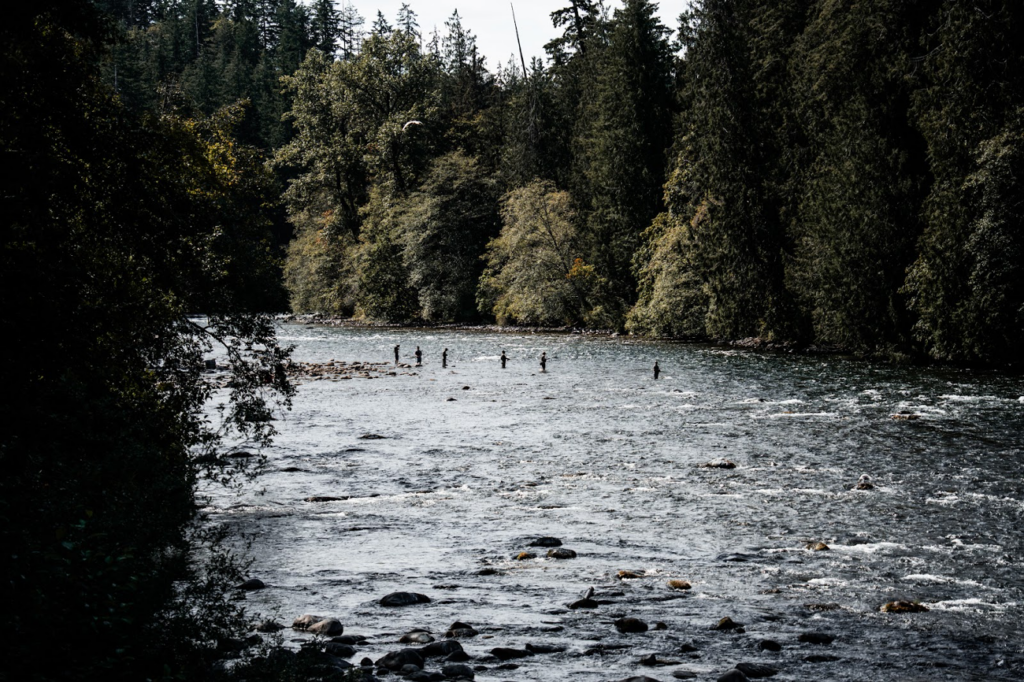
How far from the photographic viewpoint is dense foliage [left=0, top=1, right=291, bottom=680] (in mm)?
6730

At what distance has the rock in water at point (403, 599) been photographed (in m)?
11.2

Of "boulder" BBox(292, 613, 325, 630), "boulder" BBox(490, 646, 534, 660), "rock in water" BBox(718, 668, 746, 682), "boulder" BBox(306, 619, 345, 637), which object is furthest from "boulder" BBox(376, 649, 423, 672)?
"rock in water" BBox(718, 668, 746, 682)

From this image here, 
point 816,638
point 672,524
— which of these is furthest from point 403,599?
point 672,524

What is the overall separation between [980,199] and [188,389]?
94.2 ft

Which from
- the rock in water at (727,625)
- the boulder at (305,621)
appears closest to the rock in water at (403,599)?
the boulder at (305,621)

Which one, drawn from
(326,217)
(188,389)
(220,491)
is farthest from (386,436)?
(326,217)

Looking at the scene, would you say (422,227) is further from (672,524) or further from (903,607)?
(903,607)

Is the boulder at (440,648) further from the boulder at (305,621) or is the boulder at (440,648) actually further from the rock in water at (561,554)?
the rock in water at (561,554)

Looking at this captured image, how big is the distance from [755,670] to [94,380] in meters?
8.59

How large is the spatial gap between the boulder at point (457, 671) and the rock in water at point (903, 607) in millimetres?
5144

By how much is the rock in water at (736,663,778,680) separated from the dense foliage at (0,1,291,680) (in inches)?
194

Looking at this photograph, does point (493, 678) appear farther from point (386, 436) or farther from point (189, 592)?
point (386, 436)

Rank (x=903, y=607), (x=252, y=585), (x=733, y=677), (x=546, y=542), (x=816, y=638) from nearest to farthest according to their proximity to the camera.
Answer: (x=733, y=677)
(x=816, y=638)
(x=903, y=607)
(x=252, y=585)
(x=546, y=542)

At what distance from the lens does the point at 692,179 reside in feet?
173
